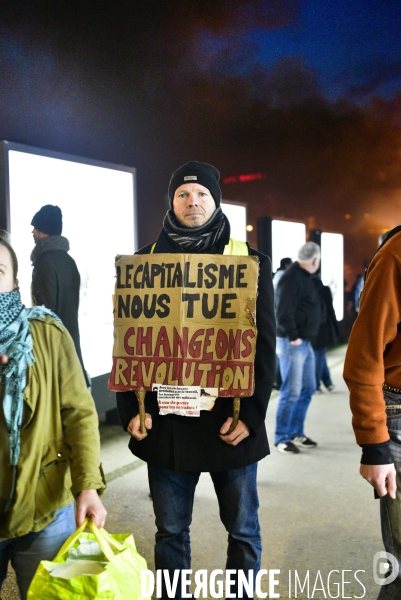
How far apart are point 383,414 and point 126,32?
7.01 m

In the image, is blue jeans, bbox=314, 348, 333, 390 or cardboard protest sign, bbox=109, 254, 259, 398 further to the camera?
blue jeans, bbox=314, 348, 333, 390

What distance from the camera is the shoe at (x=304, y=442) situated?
496 centimetres

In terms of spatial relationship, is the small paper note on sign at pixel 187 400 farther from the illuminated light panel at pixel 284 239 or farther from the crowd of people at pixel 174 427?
the illuminated light panel at pixel 284 239

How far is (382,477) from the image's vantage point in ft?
5.63

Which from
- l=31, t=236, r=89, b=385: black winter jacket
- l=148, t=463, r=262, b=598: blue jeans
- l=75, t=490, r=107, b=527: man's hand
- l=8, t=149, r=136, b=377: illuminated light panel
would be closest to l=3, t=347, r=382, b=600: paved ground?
l=148, t=463, r=262, b=598: blue jeans

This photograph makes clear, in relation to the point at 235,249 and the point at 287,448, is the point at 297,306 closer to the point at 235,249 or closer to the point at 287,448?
the point at 287,448

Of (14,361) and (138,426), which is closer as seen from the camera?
(14,361)

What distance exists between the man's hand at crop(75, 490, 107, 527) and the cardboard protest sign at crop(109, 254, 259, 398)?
19.5 inches

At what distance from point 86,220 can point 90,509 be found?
11.4 feet

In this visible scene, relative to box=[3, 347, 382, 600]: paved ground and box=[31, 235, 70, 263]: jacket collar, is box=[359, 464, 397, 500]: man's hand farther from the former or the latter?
box=[31, 235, 70, 263]: jacket collar

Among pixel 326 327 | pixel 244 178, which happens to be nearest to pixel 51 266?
pixel 326 327

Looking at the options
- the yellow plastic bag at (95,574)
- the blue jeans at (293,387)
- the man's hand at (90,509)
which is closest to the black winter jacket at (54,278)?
the blue jeans at (293,387)

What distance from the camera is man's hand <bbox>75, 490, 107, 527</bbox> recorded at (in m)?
1.56

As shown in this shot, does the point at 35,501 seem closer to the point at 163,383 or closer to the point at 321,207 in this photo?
the point at 163,383
